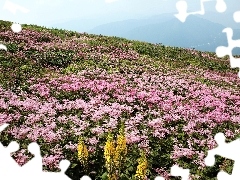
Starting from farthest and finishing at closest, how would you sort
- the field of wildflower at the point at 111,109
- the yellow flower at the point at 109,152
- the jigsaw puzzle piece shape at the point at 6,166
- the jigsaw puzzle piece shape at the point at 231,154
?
1. the field of wildflower at the point at 111,109
2. the jigsaw puzzle piece shape at the point at 231,154
3. the yellow flower at the point at 109,152
4. the jigsaw puzzle piece shape at the point at 6,166

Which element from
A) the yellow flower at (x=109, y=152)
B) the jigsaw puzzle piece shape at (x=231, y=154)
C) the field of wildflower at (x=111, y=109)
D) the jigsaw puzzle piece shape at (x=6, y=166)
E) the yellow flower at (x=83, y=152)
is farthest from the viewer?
the field of wildflower at (x=111, y=109)

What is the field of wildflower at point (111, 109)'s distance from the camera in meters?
10.7

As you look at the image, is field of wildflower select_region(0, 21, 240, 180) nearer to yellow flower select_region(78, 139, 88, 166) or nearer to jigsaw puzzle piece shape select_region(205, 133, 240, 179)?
yellow flower select_region(78, 139, 88, 166)

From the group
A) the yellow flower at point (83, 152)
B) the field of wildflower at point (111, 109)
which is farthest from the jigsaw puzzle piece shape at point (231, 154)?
the yellow flower at point (83, 152)

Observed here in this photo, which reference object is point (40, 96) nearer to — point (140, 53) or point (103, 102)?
point (103, 102)

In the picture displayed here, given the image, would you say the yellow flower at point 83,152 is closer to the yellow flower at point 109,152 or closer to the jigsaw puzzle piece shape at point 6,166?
the yellow flower at point 109,152

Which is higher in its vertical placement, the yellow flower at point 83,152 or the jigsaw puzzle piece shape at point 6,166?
the jigsaw puzzle piece shape at point 6,166

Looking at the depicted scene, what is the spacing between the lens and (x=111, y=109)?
48.5 ft

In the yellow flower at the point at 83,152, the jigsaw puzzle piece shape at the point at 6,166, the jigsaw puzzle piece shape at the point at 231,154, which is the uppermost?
the jigsaw puzzle piece shape at the point at 6,166

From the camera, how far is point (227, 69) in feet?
95.8

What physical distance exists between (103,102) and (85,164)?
6421 mm

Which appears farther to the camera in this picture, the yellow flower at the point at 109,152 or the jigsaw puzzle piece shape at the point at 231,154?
the jigsaw puzzle piece shape at the point at 231,154

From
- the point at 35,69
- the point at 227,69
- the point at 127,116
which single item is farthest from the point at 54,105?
the point at 227,69

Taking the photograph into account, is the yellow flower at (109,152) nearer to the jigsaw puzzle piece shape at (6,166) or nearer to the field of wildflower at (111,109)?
the field of wildflower at (111,109)
